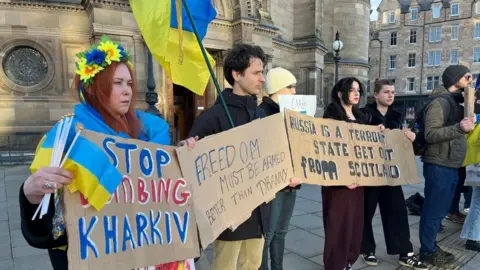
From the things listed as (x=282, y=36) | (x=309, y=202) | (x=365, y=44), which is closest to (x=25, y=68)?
(x=309, y=202)

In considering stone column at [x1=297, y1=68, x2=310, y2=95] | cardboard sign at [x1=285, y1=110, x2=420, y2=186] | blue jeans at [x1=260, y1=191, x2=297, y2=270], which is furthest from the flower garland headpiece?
stone column at [x1=297, y1=68, x2=310, y2=95]

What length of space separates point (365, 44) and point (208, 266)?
2417 cm

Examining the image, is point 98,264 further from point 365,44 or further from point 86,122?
point 365,44

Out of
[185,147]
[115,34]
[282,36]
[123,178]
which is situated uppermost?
[282,36]

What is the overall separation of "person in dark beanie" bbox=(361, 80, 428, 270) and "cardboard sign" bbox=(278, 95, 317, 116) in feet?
2.82

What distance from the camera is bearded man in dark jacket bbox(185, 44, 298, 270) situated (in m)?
2.37

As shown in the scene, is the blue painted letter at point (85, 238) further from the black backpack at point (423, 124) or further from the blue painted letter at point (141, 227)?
the black backpack at point (423, 124)

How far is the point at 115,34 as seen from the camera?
34.1 ft

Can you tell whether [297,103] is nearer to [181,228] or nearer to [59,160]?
[181,228]

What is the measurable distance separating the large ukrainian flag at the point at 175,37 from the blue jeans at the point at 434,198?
2985 millimetres

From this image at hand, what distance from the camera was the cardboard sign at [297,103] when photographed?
3549 mm

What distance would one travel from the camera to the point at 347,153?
322 cm

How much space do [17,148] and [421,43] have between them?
5565cm

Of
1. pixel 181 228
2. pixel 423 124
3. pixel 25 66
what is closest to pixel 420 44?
pixel 25 66
